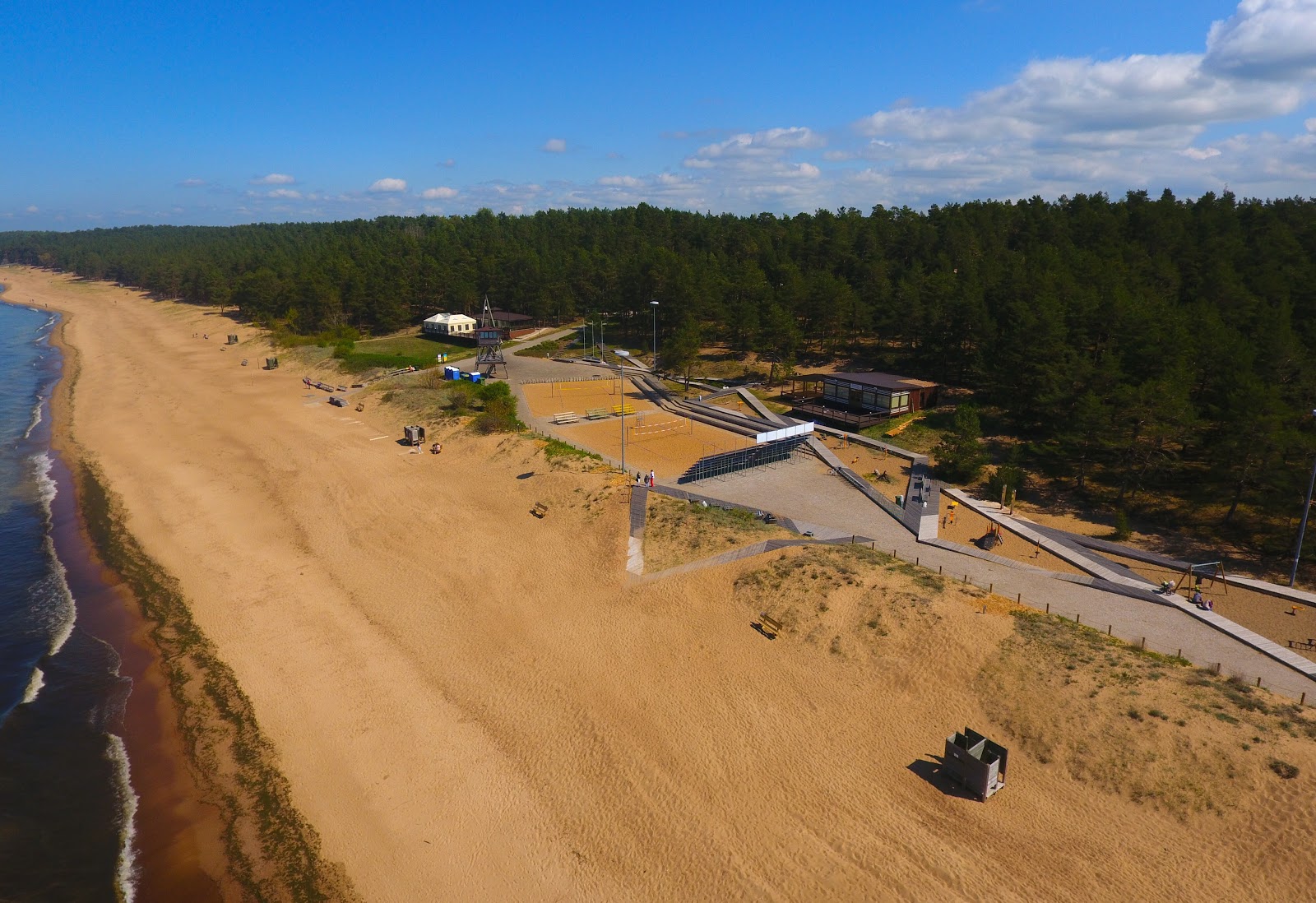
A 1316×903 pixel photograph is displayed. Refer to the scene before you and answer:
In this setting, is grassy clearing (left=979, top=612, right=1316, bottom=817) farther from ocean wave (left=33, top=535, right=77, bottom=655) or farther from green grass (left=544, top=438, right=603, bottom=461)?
ocean wave (left=33, top=535, right=77, bottom=655)

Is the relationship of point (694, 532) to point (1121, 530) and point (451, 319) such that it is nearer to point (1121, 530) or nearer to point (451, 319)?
point (1121, 530)

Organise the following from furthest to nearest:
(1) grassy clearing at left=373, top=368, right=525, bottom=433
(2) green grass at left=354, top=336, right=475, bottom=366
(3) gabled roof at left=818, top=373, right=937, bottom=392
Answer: (2) green grass at left=354, top=336, right=475, bottom=366 < (1) grassy clearing at left=373, top=368, right=525, bottom=433 < (3) gabled roof at left=818, top=373, right=937, bottom=392

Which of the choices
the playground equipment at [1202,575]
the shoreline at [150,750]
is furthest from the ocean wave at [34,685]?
the playground equipment at [1202,575]

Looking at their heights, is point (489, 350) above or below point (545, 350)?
above

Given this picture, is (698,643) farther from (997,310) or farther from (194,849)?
(997,310)

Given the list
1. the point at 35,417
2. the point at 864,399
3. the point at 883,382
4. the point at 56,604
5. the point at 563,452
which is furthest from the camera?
the point at 35,417

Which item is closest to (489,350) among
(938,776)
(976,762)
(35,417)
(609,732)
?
(35,417)

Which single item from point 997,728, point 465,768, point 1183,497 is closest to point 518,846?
point 465,768

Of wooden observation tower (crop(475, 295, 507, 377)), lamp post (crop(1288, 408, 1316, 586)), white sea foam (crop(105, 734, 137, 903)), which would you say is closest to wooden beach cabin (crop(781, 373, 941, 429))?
lamp post (crop(1288, 408, 1316, 586))
